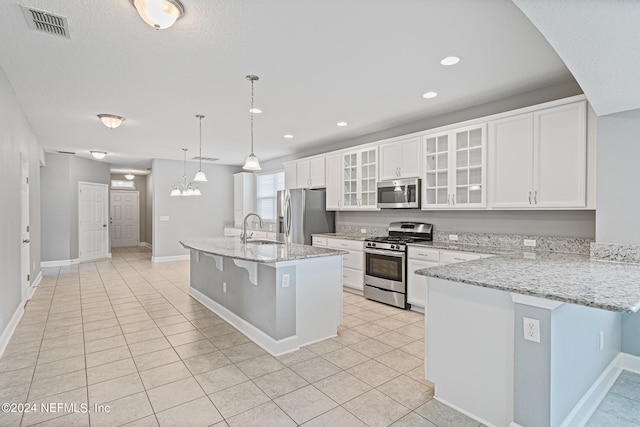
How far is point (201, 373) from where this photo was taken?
2.63 meters

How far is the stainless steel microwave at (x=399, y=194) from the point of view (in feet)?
14.9

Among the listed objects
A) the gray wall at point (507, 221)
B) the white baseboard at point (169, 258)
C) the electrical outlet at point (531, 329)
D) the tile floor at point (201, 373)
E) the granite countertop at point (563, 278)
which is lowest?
the tile floor at point (201, 373)

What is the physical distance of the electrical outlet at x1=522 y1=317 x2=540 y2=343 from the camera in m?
1.72

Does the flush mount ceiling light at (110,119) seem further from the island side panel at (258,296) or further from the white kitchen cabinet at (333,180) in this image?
the white kitchen cabinet at (333,180)

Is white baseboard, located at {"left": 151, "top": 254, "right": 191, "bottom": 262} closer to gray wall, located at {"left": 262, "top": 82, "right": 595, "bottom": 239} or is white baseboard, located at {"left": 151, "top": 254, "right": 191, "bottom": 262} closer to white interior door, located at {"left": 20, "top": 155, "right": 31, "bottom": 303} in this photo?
white interior door, located at {"left": 20, "top": 155, "right": 31, "bottom": 303}

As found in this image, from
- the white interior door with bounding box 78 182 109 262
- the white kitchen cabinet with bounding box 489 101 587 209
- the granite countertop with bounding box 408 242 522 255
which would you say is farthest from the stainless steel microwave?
the white interior door with bounding box 78 182 109 262

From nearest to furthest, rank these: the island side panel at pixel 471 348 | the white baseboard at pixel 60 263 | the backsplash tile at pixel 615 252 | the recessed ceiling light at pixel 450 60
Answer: the island side panel at pixel 471 348 → the backsplash tile at pixel 615 252 → the recessed ceiling light at pixel 450 60 → the white baseboard at pixel 60 263

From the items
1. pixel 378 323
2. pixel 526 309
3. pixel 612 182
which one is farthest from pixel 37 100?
pixel 612 182

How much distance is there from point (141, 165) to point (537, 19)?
9.98m

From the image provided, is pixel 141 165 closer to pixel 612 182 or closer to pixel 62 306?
pixel 62 306

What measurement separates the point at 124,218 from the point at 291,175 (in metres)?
8.15

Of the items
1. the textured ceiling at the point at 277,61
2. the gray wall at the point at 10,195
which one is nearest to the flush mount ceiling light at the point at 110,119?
the textured ceiling at the point at 277,61

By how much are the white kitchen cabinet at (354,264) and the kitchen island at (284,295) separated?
5.20 feet

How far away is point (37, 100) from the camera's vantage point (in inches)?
158
